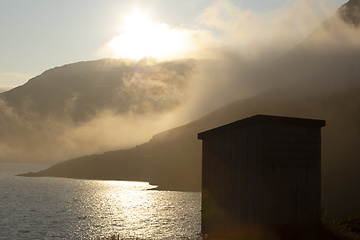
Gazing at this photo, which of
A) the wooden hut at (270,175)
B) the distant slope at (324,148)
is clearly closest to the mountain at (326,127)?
the distant slope at (324,148)

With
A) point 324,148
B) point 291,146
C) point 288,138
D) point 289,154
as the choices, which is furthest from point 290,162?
point 324,148

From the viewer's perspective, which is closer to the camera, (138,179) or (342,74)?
(342,74)

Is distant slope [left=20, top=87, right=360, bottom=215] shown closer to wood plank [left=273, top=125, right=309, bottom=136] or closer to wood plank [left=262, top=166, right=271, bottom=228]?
wood plank [left=273, top=125, right=309, bottom=136]

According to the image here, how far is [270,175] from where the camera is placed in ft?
44.8

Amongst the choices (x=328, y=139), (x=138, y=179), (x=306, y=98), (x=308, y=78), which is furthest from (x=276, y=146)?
(x=308, y=78)

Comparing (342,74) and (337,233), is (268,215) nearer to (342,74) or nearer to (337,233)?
(337,233)

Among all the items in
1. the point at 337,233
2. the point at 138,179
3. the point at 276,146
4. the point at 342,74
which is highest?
the point at 342,74

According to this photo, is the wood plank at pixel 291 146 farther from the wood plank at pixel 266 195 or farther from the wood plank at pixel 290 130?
the wood plank at pixel 266 195

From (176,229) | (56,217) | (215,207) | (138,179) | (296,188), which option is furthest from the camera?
(138,179)

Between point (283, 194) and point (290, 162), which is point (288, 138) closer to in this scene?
point (290, 162)

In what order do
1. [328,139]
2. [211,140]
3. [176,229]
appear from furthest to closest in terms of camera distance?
[328,139] → [176,229] → [211,140]

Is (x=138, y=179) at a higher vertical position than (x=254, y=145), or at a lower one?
lower

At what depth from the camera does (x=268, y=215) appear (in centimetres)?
1347

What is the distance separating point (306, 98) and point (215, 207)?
168 metres
